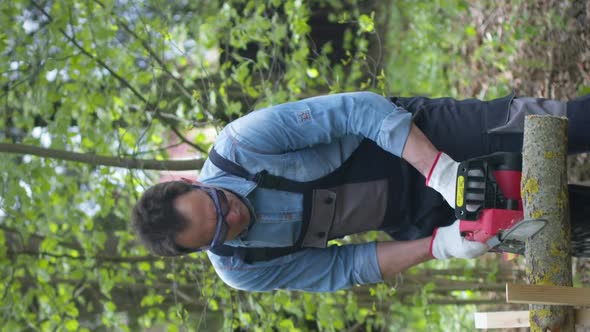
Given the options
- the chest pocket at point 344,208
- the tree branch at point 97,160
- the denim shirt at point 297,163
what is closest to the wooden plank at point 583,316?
the denim shirt at point 297,163

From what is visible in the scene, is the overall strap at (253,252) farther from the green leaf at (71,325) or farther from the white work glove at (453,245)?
the green leaf at (71,325)

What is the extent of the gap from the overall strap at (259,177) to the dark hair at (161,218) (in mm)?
180

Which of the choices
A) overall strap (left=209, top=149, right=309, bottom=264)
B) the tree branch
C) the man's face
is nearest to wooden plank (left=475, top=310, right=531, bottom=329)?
overall strap (left=209, top=149, right=309, bottom=264)

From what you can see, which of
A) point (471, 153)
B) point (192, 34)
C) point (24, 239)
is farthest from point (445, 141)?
point (192, 34)

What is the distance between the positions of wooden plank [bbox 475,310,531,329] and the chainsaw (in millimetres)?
239

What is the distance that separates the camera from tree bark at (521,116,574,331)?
184cm

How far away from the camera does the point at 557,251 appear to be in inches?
72.9

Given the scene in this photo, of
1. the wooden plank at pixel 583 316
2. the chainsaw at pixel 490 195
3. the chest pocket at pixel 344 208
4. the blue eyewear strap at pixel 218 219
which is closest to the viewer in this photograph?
the wooden plank at pixel 583 316

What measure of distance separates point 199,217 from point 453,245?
856 mm

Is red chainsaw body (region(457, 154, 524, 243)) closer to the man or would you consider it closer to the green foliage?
the man

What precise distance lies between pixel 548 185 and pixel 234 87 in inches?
167

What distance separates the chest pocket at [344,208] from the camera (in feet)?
8.38

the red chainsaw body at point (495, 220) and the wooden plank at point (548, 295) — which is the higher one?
the red chainsaw body at point (495, 220)

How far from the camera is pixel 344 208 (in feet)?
8.56
